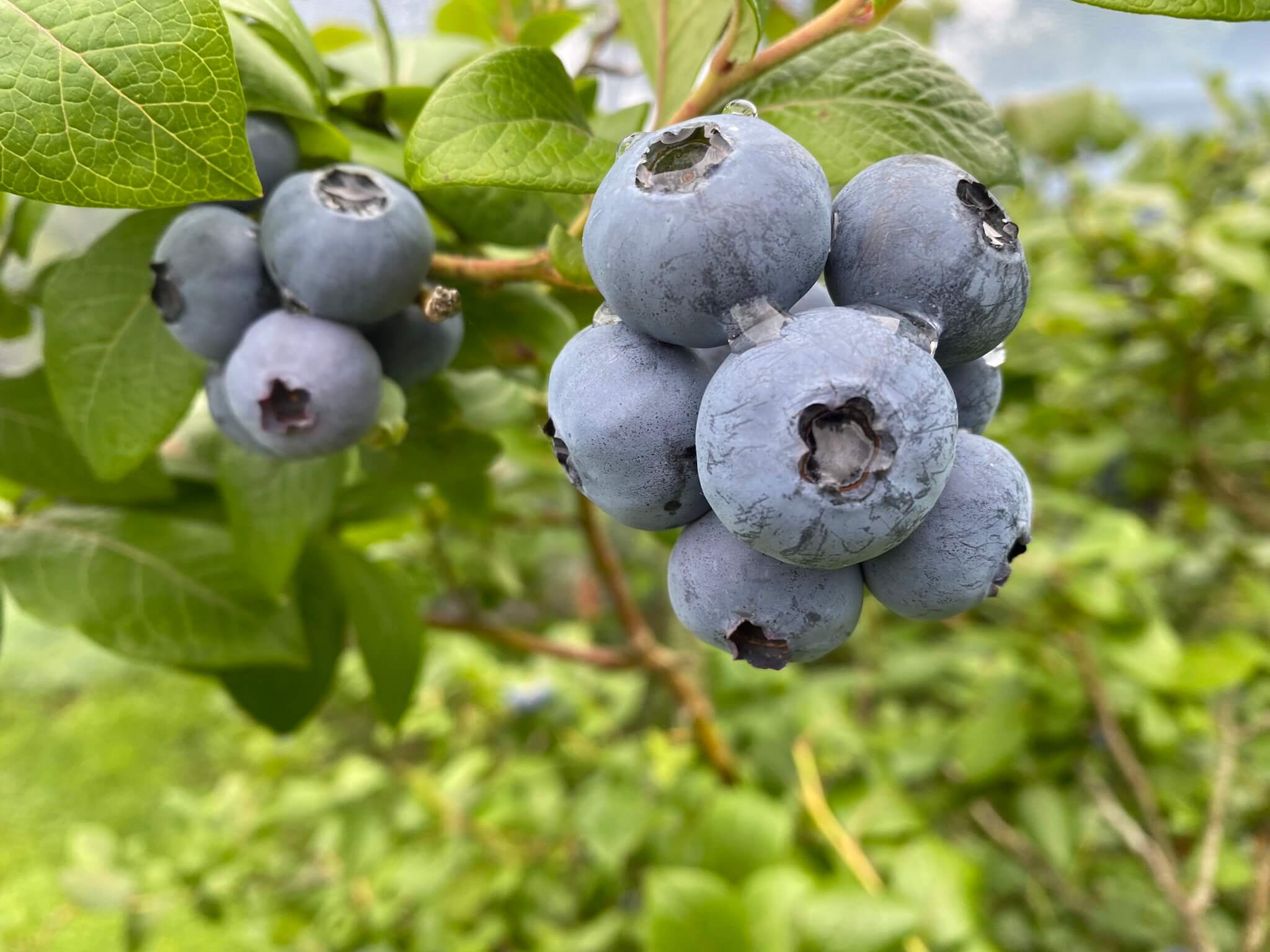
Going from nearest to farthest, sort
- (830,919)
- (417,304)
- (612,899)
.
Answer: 1. (417,304)
2. (830,919)
3. (612,899)

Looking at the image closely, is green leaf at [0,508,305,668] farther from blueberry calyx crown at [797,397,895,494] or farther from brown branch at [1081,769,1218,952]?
brown branch at [1081,769,1218,952]

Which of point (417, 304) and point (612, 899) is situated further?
point (612, 899)

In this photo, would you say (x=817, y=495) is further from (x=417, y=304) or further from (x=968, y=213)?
(x=417, y=304)

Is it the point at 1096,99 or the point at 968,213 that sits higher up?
the point at 968,213

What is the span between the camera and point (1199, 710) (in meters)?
1.49

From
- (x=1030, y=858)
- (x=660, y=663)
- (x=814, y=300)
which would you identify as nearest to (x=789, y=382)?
(x=814, y=300)

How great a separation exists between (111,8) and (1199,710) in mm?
1753

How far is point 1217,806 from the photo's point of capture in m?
1.33

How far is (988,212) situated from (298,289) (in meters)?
0.44

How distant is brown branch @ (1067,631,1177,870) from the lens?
4.88 ft

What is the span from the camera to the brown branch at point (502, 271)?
1.90 ft

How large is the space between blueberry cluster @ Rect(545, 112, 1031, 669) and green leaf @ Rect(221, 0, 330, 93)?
0.35 m

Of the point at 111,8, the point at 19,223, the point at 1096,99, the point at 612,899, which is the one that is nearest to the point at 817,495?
the point at 111,8

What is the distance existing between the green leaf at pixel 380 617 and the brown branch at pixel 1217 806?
120 centimetres
